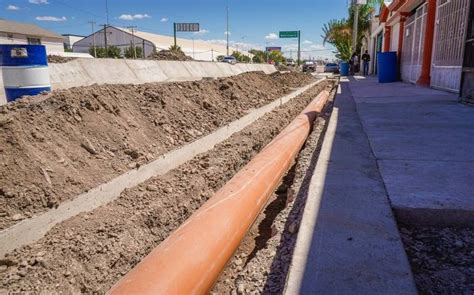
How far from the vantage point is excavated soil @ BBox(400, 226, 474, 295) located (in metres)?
1.73

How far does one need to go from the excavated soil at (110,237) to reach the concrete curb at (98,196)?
85mm

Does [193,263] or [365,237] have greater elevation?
[365,237]

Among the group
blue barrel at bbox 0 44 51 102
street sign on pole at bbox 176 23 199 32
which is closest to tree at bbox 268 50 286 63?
street sign on pole at bbox 176 23 199 32

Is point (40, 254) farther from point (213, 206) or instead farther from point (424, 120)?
point (424, 120)

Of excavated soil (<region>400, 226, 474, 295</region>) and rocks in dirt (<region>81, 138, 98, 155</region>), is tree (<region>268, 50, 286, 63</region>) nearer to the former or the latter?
rocks in dirt (<region>81, 138, 98, 155</region>)

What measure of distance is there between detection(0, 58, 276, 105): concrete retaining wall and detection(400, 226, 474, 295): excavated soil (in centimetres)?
523

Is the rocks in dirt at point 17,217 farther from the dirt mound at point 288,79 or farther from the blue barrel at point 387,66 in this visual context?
the blue barrel at point 387,66

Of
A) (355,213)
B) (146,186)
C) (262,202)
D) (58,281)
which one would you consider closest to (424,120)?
(262,202)

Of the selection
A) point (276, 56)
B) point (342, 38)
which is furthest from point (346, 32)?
point (276, 56)

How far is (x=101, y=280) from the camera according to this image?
235 centimetres

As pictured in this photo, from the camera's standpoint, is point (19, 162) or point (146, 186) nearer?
point (19, 162)

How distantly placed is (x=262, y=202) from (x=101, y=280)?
1386 millimetres

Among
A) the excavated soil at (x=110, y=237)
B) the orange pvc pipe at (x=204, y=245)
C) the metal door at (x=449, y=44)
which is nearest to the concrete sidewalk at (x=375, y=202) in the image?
the orange pvc pipe at (x=204, y=245)

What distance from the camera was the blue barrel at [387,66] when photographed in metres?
14.4
